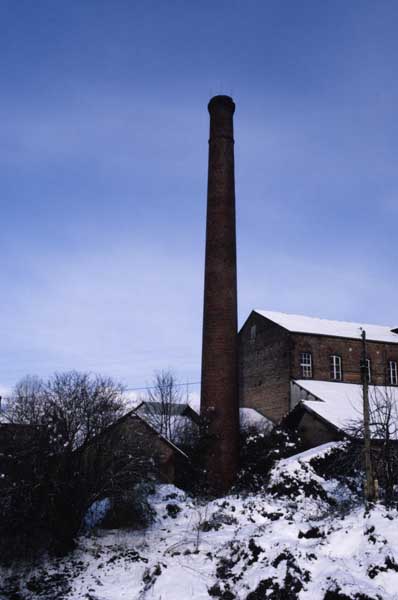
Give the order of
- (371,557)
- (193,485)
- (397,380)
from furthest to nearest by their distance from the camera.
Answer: (397,380) → (193,485) → (371,557)

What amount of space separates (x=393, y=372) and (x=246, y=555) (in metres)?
22.9

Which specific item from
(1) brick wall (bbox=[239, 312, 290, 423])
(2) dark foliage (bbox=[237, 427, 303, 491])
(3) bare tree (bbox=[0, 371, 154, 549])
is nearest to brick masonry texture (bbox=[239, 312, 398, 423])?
(1) brick wall (bbox=[239, 312, 290, 423])

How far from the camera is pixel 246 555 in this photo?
1275cm

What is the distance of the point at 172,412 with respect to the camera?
35.0 m

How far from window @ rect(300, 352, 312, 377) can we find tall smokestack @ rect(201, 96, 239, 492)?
675 cm

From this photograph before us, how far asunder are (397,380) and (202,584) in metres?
23.9

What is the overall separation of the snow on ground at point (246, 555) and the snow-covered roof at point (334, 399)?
484 cm

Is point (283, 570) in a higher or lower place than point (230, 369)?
lower

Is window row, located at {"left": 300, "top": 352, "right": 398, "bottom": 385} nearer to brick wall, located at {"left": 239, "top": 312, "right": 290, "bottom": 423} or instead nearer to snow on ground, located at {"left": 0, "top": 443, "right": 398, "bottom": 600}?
brick wall, located at {"left": 239, "top": 312, "right": 290, "bottom": 423}

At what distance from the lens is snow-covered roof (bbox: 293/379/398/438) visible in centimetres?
2333

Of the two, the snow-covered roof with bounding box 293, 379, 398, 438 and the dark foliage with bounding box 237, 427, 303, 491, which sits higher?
the snow-covered roof with bounding box 293, 379, 398, 438

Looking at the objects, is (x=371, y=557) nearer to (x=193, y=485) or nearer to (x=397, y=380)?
(x=193, y=485)

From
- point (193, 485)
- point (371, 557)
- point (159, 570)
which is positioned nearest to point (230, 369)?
point (193, 485)

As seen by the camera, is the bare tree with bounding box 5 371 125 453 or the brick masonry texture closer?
the bare tree with bounding box 5 371 125 453
